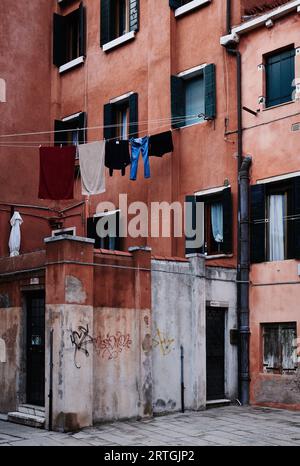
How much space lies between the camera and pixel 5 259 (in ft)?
53.0

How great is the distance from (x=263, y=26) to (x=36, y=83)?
8288 millimetres

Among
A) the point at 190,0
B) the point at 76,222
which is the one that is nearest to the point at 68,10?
the point at 190,0

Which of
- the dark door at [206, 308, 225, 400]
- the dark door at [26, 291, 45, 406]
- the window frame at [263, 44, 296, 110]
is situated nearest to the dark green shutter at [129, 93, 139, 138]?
the window frame at [263, 44, 296, 110]

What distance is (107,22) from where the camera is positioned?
69.0 ft

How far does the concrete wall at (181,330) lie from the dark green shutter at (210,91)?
408cm

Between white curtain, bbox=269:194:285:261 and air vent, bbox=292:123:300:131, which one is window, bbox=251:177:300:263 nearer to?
white curtain, bbox=269:194:285:261

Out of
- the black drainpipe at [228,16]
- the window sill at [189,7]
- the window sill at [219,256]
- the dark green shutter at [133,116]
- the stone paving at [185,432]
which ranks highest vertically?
the window sill at [189,7]

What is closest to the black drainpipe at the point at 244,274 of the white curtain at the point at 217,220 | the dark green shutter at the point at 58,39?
the white curtain at the point at 217,220

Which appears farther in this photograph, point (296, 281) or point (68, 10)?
point (68, 10)

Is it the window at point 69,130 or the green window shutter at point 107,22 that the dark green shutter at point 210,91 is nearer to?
the green window shutter at point 107,22

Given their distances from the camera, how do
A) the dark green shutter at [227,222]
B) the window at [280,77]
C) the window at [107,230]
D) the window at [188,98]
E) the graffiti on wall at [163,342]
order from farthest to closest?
1. the window at [107,230]
2. the window at [188,98]
3. the dark green shutter at [227,222]
4. the window at [280,77]
5. the graffiti on wall at [163,342]

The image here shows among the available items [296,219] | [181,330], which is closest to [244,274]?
[296,219]

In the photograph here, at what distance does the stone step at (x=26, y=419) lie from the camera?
13.7m
